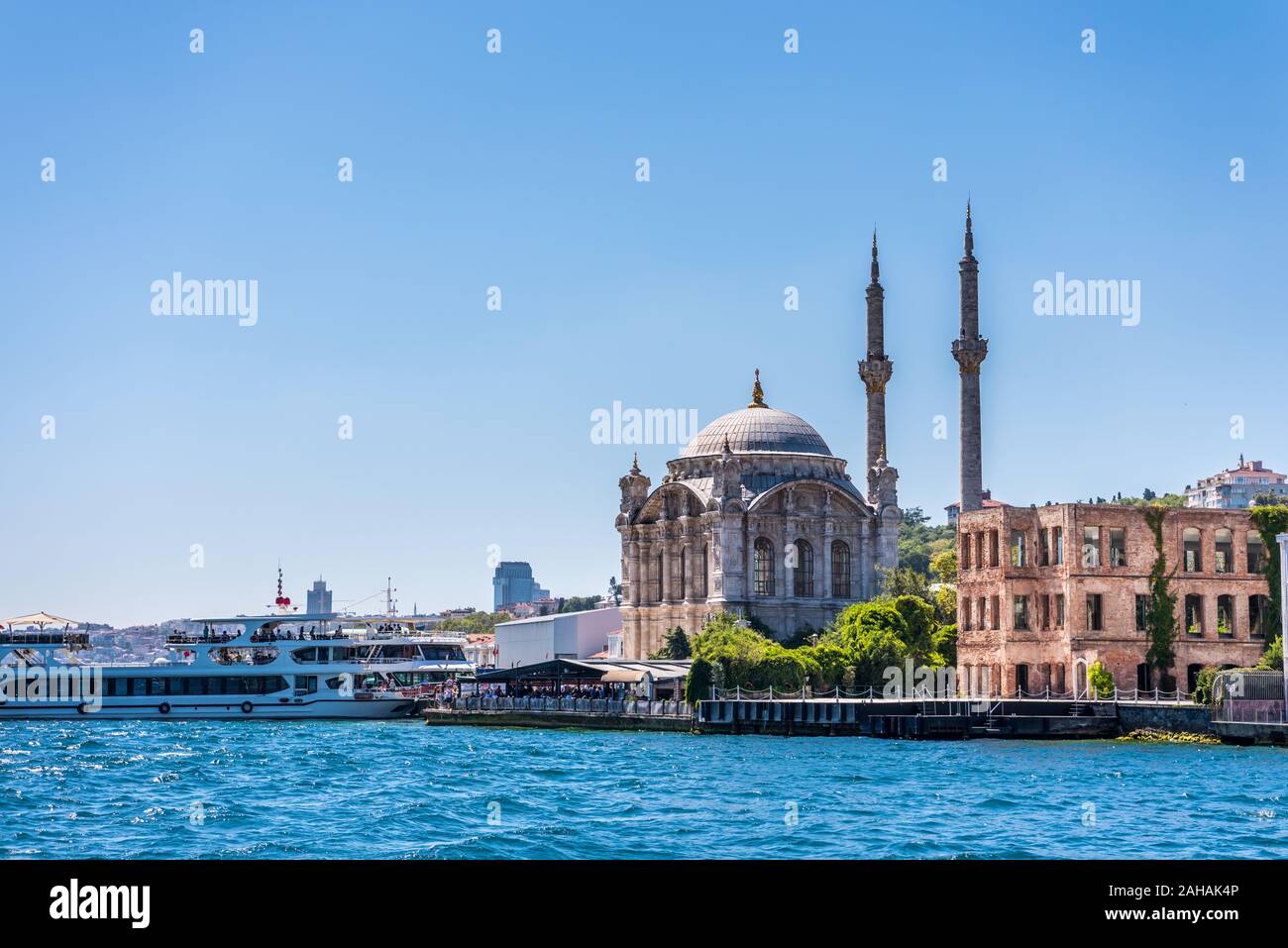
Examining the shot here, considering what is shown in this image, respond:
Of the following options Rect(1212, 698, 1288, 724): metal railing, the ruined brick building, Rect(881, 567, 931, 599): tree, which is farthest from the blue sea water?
Rect(881, 567, 931, 599): tree

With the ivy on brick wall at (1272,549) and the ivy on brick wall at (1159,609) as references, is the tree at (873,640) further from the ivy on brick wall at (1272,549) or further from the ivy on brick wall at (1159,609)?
the ivy on brick wall at (1272,549)

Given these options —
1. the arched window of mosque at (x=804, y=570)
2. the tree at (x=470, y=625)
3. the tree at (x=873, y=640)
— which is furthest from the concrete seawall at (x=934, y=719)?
the tree at (x=470, y=625)

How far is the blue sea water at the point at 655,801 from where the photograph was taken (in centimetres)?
2500

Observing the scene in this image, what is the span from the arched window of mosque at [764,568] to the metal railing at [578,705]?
19.1m

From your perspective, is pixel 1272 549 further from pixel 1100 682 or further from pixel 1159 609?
pixel 1100 682

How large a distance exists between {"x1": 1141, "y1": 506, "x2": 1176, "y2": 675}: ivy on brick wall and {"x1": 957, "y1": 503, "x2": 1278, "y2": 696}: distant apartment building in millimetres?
190

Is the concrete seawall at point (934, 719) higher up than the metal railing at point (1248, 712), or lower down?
lower down

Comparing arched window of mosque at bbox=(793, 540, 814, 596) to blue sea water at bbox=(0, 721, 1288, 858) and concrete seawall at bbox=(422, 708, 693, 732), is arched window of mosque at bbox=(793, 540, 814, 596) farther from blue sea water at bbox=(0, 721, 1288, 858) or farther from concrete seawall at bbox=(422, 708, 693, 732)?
blue sea water at bbox=(0, 721, 1288, 858)

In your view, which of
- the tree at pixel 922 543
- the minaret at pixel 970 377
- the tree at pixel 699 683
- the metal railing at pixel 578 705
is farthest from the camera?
the tree at pixel 922 543

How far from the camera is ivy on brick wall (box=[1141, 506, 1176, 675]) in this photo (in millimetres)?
59000

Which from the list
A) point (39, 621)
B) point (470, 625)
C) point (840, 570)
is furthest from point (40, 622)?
point (470, 625)

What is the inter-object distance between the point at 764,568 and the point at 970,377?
16.7 metres
